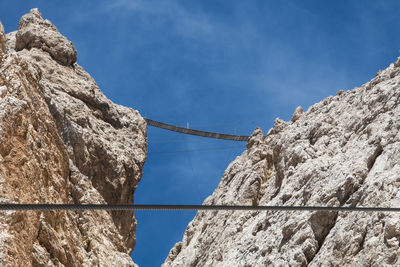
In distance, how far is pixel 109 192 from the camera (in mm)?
23641

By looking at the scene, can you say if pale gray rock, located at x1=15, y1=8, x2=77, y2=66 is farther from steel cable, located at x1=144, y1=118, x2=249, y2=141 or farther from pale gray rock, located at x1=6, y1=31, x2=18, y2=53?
steel cable, located at x1=144, y1=118, x2=249, y2=141

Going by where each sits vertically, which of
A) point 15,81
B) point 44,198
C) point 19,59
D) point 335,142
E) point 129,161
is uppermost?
point 335,142

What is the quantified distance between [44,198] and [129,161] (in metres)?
12.1

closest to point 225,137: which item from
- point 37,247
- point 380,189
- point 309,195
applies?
point 309,195

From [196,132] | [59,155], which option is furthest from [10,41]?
[196,132]

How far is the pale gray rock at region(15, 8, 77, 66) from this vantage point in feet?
91.7

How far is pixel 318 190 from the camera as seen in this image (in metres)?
24.8

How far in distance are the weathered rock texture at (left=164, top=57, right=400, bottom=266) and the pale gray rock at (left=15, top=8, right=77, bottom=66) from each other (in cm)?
1148

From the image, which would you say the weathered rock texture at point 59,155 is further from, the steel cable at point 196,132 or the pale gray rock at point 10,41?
the steel cable at point 196,132

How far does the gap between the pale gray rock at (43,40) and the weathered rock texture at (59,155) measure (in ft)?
0.15

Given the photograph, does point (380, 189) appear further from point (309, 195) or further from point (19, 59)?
point (19, 59)

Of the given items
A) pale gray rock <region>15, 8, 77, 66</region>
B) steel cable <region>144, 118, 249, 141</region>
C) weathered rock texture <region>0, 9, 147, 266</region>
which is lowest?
weathered rock texture <region>0, 9, 147, 266</region>

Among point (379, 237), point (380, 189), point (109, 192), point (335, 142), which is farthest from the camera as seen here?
point (335, 142)

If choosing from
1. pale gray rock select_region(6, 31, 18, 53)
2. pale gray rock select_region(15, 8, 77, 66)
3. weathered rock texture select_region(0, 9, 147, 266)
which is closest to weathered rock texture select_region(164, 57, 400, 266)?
weathered rock texture select_region(0, 9, 147, 266)
